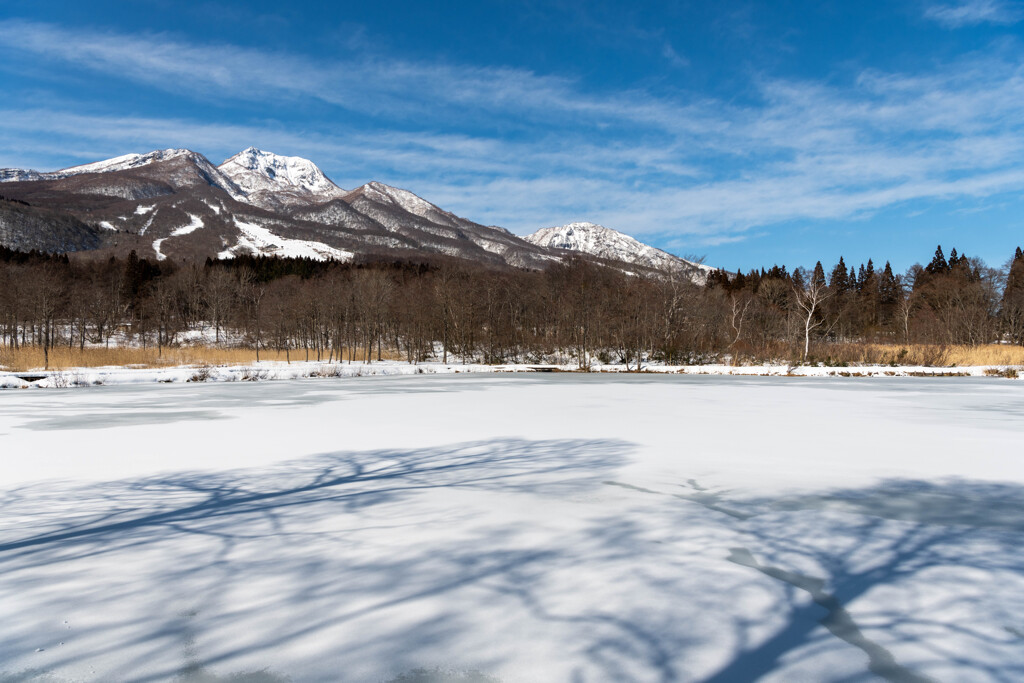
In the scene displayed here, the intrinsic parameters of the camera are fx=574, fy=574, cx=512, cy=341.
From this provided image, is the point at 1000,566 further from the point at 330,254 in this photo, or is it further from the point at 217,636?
the point at 330,254

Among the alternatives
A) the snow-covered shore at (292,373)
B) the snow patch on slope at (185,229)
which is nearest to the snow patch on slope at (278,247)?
the snow patch on slope at (185,229)

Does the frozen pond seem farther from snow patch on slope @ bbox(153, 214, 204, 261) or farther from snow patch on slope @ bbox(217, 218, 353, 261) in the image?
snow patch on slope @ bbox(153, 214, 204, 261)

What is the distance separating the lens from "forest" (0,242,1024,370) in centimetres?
3703

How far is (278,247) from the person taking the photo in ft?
461

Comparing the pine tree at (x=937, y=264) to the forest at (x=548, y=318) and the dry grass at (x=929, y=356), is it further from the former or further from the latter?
the dry grass at (x=929, y=356)

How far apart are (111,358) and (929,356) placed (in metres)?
41.8

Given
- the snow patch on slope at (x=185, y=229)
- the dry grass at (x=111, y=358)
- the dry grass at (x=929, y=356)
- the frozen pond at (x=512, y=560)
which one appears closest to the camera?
the frozen pond at (x=512, y=560)

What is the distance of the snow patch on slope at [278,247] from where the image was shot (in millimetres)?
129750

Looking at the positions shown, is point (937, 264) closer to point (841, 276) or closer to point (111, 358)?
point (841, 276)

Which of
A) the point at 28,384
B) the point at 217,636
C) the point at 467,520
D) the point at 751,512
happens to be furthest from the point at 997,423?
the point at 28,384

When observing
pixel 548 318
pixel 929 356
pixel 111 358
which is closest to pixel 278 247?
pixel 548 318

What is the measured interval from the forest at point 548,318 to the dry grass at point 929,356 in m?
0.14

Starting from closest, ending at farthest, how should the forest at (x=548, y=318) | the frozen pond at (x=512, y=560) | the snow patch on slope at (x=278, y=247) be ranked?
the frozen pond at (x=512, y=560), the forest at (x=548, y=318), the snow patch on slope at (x=278, y=247)

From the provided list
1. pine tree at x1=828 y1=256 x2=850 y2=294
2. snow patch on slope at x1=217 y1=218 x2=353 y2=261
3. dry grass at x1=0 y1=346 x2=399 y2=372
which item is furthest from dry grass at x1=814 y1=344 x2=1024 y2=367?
snow patch on slope at x1=217 y1=218 x2=353 y2=261
